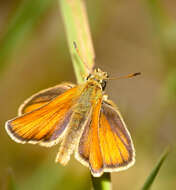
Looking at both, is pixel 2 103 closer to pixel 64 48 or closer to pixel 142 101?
pixel 64 48

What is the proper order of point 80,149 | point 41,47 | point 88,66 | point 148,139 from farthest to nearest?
point 41,47
point 148,139
point 88,66
point 80,149

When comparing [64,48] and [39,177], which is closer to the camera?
[39,177]

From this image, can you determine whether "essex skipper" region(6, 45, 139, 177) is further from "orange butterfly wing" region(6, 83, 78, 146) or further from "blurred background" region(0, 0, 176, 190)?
"blurred background" region(0, 0, 176, 190)

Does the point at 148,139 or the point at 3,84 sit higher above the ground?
the point at 3,84

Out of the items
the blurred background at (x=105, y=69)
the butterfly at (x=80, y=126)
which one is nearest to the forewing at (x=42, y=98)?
the butterfly at (x=80, y=126)

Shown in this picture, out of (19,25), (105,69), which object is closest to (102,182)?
(19,25)

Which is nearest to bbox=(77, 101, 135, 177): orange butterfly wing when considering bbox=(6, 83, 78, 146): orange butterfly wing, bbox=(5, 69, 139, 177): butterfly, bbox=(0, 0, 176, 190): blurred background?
bbox=(5, 69, 139, 177): butterfly

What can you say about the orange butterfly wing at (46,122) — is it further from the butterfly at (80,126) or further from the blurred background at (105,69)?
the blurred background at (105,69)

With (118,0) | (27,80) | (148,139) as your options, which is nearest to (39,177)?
(148,139)

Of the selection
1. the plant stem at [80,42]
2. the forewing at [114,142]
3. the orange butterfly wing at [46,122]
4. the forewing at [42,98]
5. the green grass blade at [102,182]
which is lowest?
the green grass blade at [102,182]
